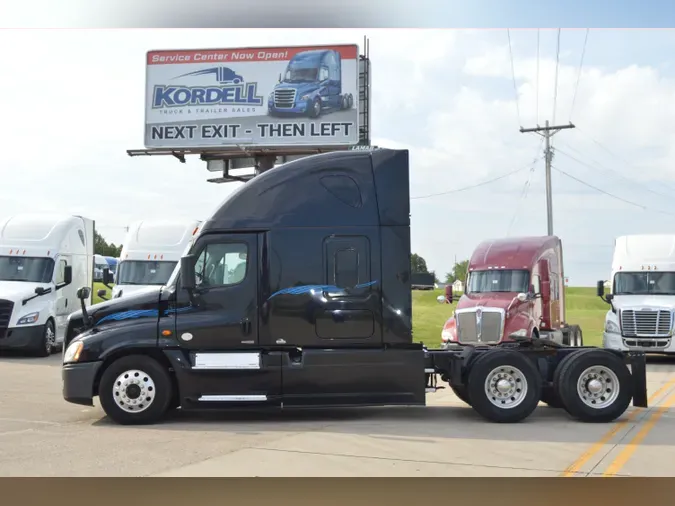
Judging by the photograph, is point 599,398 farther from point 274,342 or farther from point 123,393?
point 123,393

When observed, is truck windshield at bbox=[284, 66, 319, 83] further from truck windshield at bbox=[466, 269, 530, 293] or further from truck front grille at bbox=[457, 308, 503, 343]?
truck front grille at bbox=[457, 308, 503, 343]

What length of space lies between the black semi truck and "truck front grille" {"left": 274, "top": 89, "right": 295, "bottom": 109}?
76.4ft

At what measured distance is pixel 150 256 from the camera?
22750mm

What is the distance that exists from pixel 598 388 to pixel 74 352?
702 centimetres

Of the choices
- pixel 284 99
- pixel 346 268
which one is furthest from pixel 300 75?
pixel 346 268

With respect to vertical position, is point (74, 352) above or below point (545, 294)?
below

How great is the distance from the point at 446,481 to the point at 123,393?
4.81m

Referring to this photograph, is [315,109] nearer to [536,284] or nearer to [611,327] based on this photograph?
[536,284]

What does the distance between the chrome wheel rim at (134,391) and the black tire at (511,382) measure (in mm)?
4207

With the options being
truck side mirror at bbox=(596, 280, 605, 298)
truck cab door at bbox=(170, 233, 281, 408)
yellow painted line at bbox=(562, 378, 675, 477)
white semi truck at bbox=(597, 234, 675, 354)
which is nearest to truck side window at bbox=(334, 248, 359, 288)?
truck cab door at bbox=(170, 233, 281, 408)

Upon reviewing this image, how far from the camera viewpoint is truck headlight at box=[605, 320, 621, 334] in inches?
880

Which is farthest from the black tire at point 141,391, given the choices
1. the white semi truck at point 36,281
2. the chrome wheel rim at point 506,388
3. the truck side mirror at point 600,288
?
the truck side mirror at point 600,288

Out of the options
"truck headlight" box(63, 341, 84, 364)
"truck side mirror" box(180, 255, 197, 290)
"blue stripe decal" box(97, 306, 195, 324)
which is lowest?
"truck headlight" box(63, 341, 84, 364)

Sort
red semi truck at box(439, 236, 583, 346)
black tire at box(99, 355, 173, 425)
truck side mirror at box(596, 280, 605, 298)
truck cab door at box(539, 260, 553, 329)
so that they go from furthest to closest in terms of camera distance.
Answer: truck side mirror at box(596, 280, 605, 298) < truck cab door at box(539, 260, 553, 329) < red semi truck at box(439, 236, 583, 346) < black tire at box(99, 355, 173, 425)
